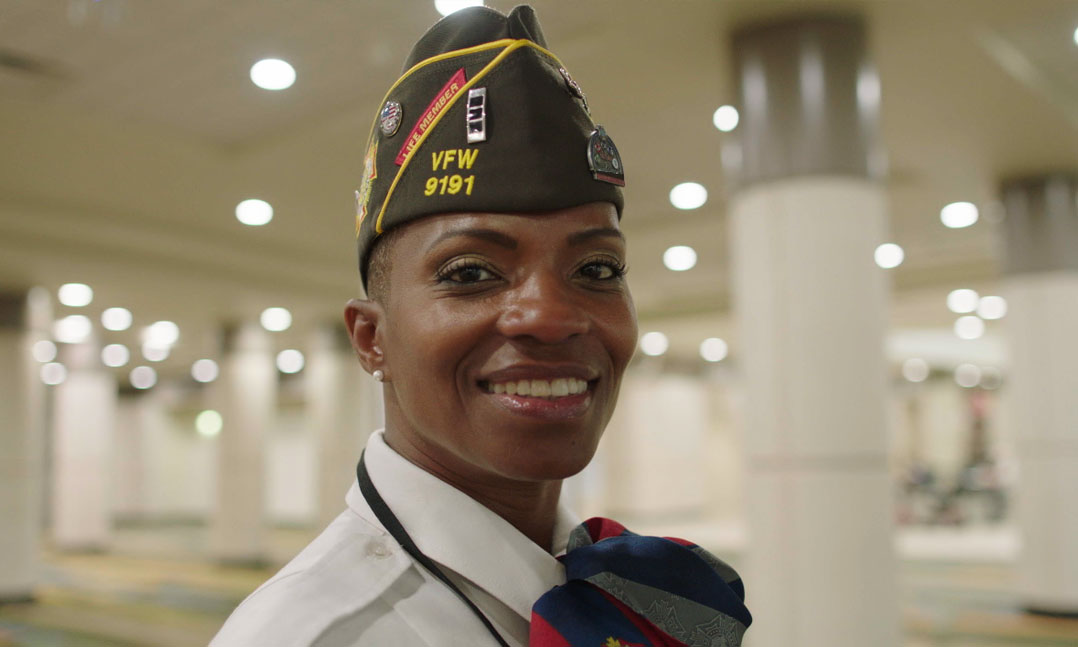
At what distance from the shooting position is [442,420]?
1.35 metres

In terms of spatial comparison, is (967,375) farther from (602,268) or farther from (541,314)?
(541,314)

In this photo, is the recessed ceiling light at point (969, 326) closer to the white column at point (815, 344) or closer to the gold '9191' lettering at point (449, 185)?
the white column at point (815, 344)

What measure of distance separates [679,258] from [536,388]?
1385 centimetres

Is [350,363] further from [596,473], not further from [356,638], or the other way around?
[356,638]

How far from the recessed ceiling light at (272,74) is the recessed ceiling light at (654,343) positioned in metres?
16.2

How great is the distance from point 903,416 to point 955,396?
1.93 meters

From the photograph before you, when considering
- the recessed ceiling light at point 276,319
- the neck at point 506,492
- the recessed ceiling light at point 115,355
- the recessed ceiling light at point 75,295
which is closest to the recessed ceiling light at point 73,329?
the recessed ceiling light at point 115,355

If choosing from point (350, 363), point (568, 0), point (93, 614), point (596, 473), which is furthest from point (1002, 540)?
point (568, 0)

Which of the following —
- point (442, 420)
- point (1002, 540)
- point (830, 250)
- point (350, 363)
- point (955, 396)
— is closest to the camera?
point (442, 420)

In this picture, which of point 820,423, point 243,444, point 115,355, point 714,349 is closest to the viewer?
point 820,423

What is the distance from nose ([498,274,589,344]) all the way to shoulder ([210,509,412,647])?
0.33 meters

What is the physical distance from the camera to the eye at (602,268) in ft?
4.61

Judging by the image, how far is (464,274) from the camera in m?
1.34

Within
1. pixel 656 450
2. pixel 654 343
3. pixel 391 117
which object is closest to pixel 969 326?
pixel 654 343
